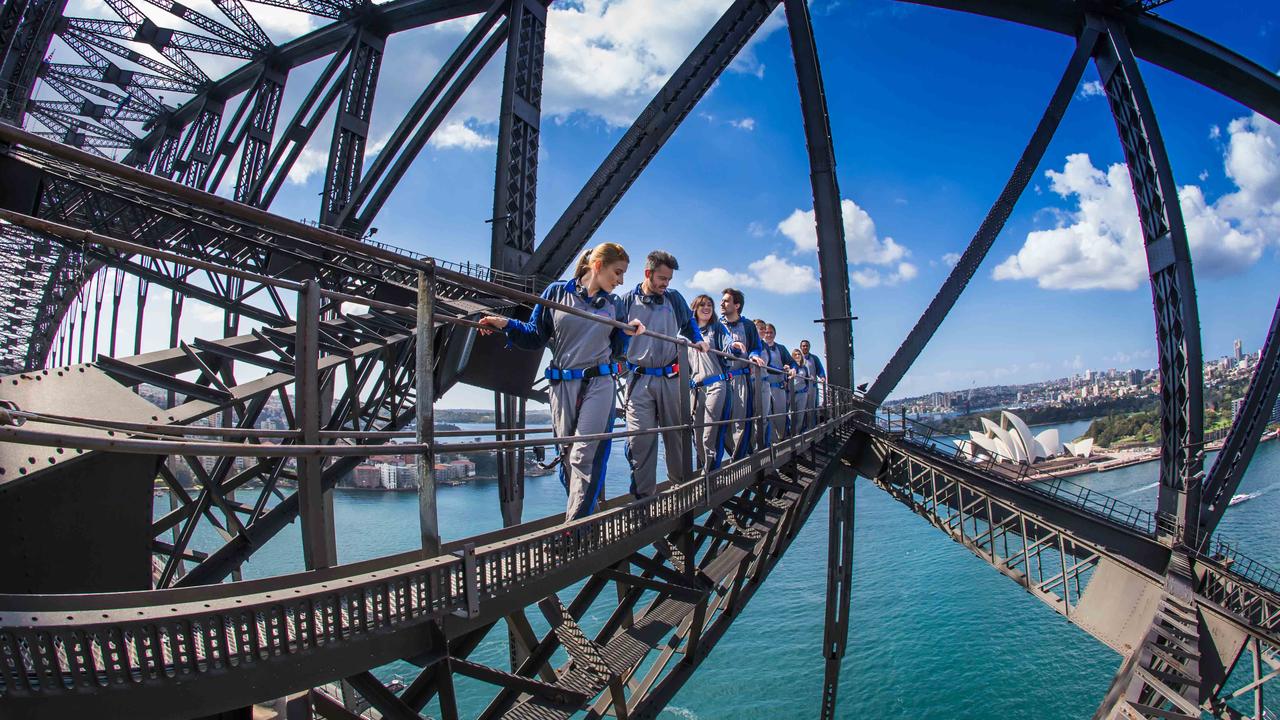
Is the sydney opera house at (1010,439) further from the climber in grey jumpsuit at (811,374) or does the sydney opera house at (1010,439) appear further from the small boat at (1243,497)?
the climber in grey jumpsuit at (811,374)

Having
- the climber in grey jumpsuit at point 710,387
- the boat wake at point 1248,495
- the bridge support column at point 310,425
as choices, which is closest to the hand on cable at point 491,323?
the bridge support column at point 310,425

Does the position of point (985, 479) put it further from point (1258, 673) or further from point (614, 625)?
point (614, 625)

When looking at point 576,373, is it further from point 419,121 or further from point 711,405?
point 419,121

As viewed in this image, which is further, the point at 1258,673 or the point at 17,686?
the point at 1258,673

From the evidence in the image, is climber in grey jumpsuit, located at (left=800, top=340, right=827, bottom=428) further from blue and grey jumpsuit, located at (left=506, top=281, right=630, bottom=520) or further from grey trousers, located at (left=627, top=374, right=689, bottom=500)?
blue and grey jumpsuit, located at (left=506, top=281, right=630, bottom=520)

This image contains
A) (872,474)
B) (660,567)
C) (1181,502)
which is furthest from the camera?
(872,474)

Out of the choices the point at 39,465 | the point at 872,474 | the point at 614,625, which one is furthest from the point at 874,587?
the point at 39,465

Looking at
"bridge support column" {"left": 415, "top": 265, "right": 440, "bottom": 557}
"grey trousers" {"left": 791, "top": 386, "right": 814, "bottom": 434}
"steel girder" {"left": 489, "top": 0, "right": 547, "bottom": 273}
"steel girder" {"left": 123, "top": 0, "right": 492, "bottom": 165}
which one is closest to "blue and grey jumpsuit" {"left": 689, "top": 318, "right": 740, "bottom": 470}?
"grey trousers" {"left": 791, "top": 386, "right": 814, "bottom": 434}
